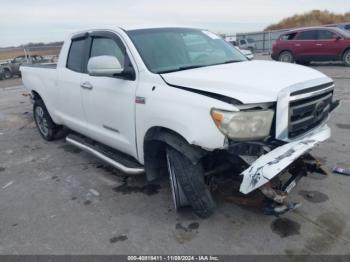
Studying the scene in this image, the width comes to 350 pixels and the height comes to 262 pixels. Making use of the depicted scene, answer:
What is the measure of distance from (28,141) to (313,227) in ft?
17.2

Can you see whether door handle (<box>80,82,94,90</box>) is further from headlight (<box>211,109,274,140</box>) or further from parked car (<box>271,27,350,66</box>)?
parked car (<box>271,27,350,66</box>)

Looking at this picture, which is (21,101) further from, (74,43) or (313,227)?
(313,227)

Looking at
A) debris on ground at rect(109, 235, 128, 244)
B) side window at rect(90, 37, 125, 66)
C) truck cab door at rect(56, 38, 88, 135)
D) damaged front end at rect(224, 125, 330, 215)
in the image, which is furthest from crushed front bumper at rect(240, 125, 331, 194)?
truck cab door at rect(56, 38, 88, 135)

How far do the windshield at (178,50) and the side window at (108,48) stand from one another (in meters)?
0.20

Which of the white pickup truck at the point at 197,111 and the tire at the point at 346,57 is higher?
the white pickup truck at the point at 197,111

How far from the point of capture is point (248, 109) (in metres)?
2.67

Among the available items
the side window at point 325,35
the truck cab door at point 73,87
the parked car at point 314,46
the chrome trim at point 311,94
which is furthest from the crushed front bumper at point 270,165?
the side window at point 325,35

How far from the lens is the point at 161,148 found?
3.40 meters

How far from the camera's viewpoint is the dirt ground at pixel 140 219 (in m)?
2.89

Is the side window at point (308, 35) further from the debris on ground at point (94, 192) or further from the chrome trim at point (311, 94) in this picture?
the debris on ground at point (94, 192)

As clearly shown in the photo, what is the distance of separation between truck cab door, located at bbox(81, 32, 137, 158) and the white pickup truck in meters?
0.01

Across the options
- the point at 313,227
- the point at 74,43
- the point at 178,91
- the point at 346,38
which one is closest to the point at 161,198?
the point at 178,91

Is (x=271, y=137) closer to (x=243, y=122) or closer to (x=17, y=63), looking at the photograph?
(x=243, y=122)

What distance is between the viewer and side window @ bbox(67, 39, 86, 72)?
4.61 meters
